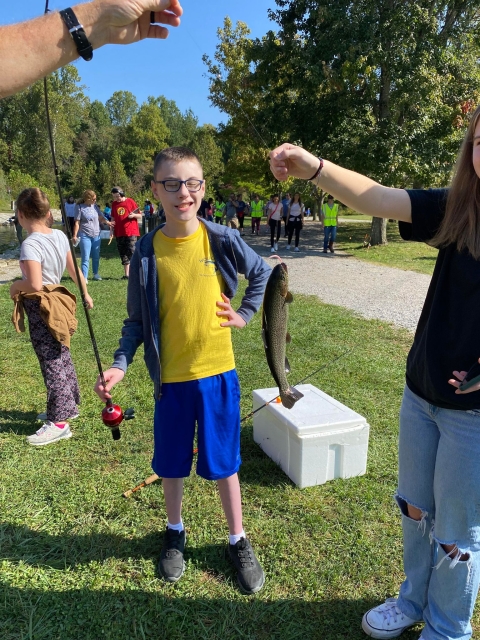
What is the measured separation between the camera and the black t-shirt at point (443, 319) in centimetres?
193

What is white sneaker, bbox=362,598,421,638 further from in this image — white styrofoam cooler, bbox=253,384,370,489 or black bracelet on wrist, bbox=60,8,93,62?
black bracelet on wrist, bbox=60,8,93,62

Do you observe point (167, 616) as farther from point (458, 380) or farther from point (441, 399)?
point (458, 380)

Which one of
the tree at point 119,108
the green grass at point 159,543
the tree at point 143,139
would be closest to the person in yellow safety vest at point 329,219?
the green grass at point 159,543

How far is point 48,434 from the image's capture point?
4.31 m

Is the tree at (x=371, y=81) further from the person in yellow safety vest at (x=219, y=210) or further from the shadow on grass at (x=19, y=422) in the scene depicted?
the shadow on grass at (x=19, y=422)

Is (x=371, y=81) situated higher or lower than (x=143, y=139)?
lower

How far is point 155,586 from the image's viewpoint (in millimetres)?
2807

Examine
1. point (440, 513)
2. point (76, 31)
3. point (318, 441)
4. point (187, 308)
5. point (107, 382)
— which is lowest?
point (318, 441)

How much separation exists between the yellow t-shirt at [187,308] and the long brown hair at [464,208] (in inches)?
47.7

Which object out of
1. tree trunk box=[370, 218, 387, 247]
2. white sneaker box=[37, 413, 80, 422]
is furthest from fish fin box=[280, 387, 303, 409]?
tree trunk box=[370, 218, 387, 247]

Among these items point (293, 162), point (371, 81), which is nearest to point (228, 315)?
point (293, 162)

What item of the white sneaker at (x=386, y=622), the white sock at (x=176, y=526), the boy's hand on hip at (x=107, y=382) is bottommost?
the white sneaker at (x=386, y=622)

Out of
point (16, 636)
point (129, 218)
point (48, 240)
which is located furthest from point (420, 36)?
point (16, 636)

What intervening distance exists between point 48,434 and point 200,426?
2258 mm
